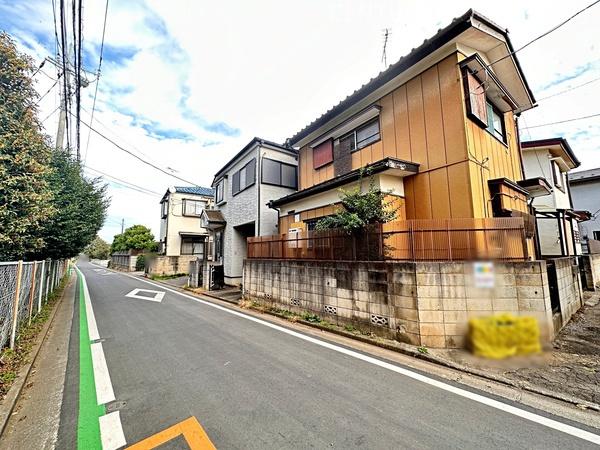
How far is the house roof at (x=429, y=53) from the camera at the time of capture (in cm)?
598

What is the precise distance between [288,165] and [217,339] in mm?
9561

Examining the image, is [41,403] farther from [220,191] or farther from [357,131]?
[220,191]

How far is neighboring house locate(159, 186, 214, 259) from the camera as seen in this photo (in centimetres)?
2433

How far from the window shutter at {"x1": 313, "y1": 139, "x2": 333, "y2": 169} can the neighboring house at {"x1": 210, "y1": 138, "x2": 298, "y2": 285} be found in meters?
2.65

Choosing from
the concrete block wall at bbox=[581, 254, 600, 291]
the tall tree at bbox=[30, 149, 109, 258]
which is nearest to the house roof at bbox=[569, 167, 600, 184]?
the concrete block wall at bbox=[581, 254, 600, 291]

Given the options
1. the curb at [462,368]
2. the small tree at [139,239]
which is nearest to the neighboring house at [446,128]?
the curb at [462,368]

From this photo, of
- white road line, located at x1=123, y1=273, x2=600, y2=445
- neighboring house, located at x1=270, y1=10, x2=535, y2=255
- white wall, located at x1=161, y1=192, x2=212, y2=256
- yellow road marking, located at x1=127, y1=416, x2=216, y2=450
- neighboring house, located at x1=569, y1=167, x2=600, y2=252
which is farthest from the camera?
white wall, located at x1=161, y1=192, x2=212, y2=256

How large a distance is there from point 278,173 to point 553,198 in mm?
12199

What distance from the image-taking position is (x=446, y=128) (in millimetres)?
6582

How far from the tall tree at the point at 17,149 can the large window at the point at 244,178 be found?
314 inches

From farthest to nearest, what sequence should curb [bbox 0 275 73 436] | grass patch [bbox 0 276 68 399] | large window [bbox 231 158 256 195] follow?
large window [bbox 231 158 256 195] < grass patch [bbox 0 276 68 399] < curb [bbox 0 275 73 436]

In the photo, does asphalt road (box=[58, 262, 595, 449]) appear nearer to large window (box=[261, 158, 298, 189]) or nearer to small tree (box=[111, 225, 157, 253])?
large window (box=[261, 158, 298, 189])

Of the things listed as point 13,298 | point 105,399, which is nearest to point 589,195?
point 105,399

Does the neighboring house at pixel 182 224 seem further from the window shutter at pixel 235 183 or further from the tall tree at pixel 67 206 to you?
the tall tree at pixel 67 206
